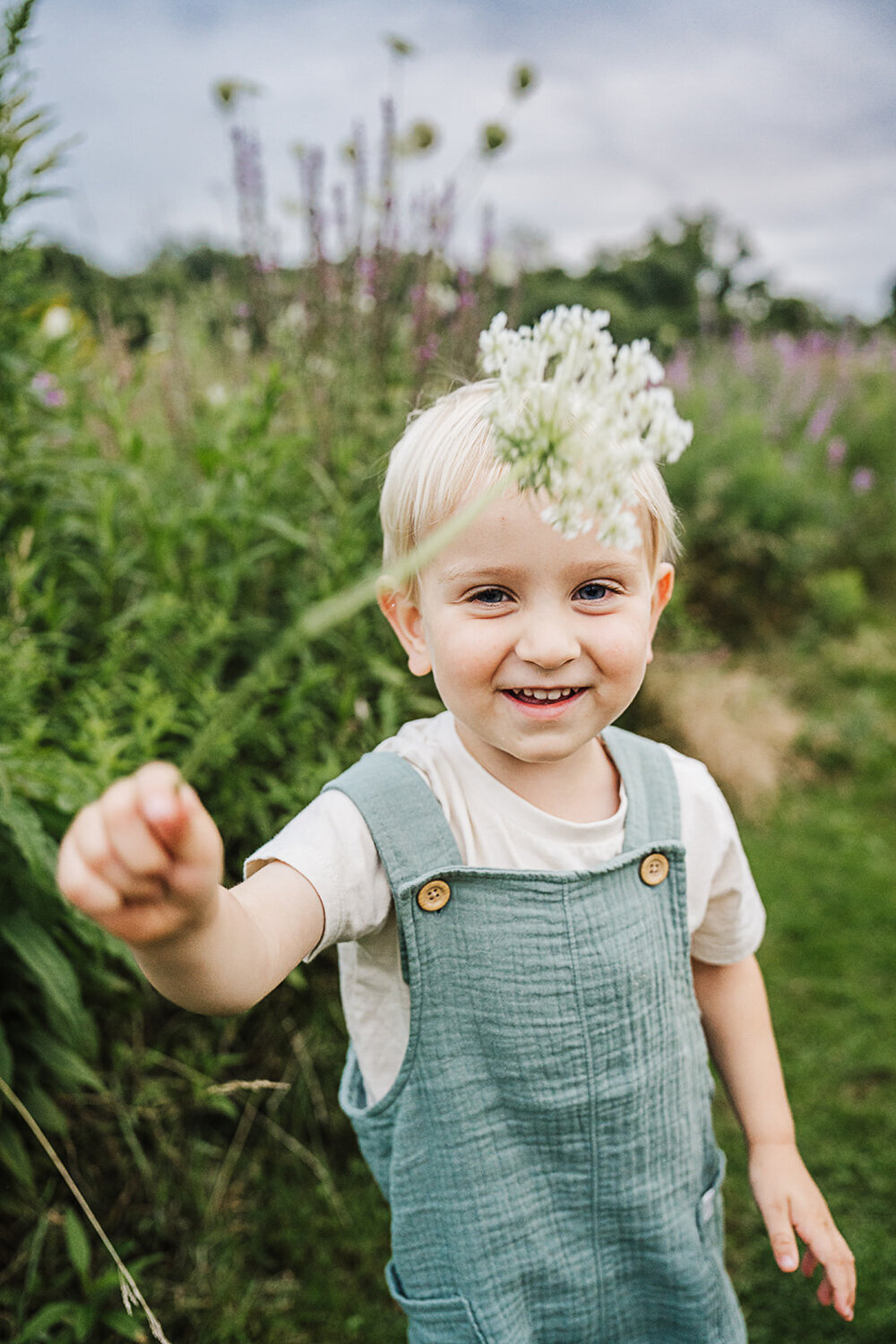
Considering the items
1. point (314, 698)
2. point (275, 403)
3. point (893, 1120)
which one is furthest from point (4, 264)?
point (893, 1120)

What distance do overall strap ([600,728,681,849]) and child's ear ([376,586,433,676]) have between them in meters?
0.33

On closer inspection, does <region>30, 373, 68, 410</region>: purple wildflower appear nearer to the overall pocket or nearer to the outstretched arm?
the outstretched arm

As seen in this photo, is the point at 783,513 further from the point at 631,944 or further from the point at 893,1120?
the point at 631,944

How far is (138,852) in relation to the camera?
0.81 meters

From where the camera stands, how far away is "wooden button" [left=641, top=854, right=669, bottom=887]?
1.53 metres

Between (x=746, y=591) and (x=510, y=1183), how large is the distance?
191 inches

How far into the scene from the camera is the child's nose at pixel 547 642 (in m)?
1.30

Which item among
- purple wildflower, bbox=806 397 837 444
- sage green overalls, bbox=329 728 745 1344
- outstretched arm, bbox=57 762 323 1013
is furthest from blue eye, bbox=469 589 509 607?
purple wildflower, bbox=806 397 837 444

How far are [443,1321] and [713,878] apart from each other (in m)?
0.80

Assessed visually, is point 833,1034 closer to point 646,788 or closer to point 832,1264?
point 832,1264

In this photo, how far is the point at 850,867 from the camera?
14.1ft

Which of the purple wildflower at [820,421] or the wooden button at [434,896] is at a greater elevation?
the purple wildflower at [820,421]

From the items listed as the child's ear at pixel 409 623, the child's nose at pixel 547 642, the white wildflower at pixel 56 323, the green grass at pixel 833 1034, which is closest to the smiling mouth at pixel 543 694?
the child's nose at pixel 547 642

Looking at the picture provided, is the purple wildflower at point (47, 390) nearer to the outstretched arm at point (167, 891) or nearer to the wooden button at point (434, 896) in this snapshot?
the wooden button at point (434, 896)
